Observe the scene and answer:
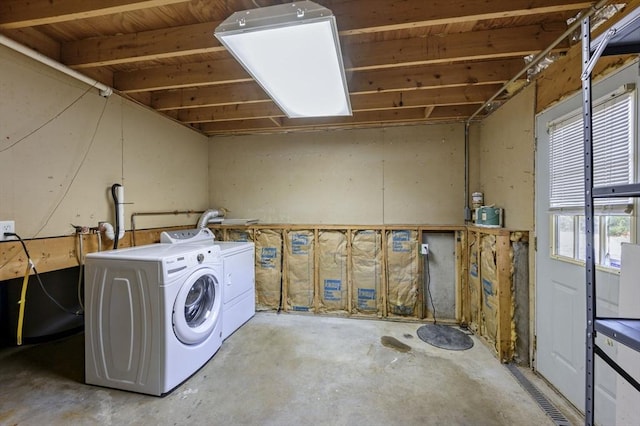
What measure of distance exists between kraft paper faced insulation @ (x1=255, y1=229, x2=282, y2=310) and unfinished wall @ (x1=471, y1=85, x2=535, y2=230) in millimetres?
2626

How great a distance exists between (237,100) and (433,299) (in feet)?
10.6

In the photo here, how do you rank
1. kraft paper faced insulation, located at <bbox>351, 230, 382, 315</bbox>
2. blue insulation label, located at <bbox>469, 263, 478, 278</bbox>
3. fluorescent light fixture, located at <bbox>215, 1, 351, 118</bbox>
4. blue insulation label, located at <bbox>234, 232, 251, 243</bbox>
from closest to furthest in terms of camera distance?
fluorescent light fixture, located at <bbox>215, 1, 351, 118</bbox>
blue insulation label, located at <bbox>469, 263, 478, 278</bbox>
kraft paper faced insulation, located at <bbox>351, 230, 382, 315</bbox>
blue insulation label, located at <bbox>234, 232, 251, 243</bbox>

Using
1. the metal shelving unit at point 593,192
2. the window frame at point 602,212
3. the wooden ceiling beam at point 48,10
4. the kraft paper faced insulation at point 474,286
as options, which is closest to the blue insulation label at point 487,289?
the kraft paper faced insulation at point 474,286

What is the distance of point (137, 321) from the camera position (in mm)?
1989

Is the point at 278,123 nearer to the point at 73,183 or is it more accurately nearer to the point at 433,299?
the point at 73,183

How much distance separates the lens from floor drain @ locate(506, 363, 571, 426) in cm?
176

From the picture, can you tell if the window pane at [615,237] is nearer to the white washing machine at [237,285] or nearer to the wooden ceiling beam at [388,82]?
the wooden ceiling beam at [388,82]

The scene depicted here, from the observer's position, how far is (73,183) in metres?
2.36

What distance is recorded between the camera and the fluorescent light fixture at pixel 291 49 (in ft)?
4.28

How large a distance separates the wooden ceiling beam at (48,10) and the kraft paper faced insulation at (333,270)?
2736 mm

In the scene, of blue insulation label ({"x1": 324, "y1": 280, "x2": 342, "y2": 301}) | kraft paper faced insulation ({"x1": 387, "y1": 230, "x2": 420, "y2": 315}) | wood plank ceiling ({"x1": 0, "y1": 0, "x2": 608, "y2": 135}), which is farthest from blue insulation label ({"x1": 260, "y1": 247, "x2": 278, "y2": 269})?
wood plank ceiling ({"x1": 0, "y1": 0, "x2": 608, "y2": 135})

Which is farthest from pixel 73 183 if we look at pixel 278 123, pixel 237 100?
pixel 278 123

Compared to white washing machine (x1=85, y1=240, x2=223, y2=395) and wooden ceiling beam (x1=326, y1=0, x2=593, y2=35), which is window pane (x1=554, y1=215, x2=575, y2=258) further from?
white washing machine (x1=85, y1=240, x2=223, y2=395)

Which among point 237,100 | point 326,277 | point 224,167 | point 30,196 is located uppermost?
point 237,100
